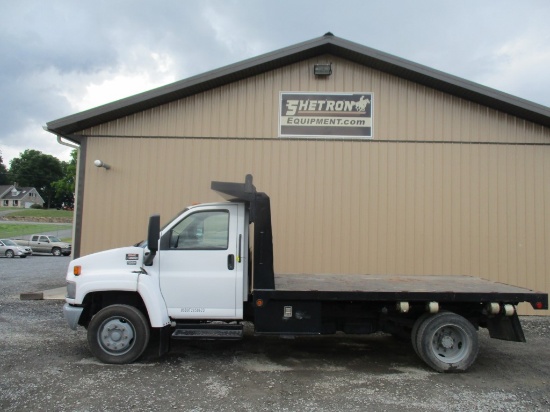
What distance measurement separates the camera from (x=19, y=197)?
98.9m

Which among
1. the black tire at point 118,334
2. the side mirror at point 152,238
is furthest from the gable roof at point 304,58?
Result: the black tire at point 118,334

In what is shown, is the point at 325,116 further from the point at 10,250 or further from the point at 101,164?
the point at 10,250

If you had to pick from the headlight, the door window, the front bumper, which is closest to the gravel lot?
the front bumper

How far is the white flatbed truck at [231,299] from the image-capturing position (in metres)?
5.92

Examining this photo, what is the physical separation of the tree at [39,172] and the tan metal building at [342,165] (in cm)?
10780

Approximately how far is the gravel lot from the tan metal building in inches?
105

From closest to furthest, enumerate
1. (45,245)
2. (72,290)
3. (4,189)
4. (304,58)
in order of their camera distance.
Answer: (72,290), (304,58), (45,245), (4,189)

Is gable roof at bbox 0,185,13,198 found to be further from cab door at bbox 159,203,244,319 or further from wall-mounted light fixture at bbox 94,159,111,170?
cab door at bbox 159,203,244,319

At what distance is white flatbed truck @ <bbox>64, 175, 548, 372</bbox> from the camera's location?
592 cm

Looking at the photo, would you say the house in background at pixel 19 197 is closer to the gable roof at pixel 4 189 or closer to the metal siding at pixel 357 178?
the gable roof at pixel 4 189

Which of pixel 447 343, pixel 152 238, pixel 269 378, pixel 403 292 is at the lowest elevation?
pixel 269 378

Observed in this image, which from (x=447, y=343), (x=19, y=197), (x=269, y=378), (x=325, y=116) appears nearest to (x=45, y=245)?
(x=325, y=116)

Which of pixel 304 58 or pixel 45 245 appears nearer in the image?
pixel 304 58

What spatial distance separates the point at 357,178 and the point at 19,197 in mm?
106027
